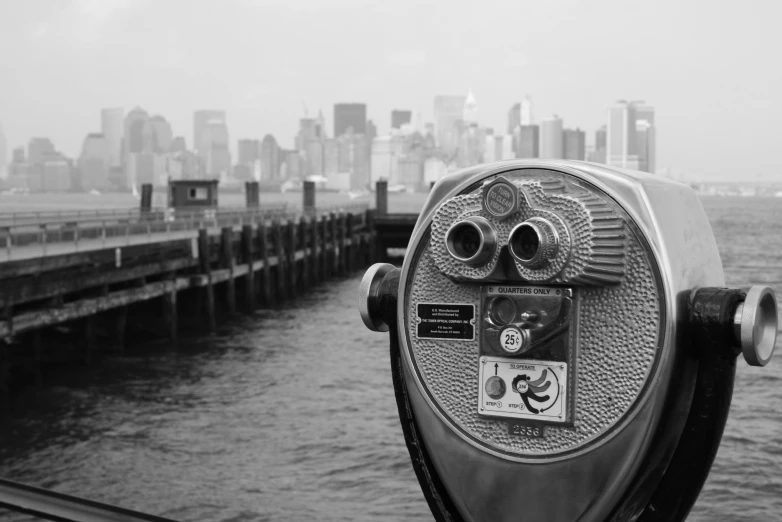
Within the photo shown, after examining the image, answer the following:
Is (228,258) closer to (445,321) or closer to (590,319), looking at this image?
(445,321)

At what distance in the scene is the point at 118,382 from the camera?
15.7 metres

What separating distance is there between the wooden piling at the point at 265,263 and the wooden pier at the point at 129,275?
37 mm

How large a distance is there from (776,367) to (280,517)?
11.0 metres

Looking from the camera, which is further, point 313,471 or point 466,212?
point 313,471

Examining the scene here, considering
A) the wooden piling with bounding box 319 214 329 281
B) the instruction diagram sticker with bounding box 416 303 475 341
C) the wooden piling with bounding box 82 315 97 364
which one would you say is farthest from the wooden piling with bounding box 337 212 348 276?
the instruction diagram sticker with bounding box 416 303 475 341

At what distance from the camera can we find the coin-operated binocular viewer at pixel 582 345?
189 centimetres

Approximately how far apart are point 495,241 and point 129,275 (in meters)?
16.1

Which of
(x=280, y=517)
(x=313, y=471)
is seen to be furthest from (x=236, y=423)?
(x=280, y=517)

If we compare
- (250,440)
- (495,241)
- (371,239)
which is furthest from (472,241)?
(371,239)

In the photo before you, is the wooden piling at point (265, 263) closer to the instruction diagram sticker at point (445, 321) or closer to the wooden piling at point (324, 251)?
the wooden piling at point (324, 251)

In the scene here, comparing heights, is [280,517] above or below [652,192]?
below

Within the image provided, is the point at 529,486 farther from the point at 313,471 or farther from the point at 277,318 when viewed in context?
the point at 277,318

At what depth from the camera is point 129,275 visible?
1741cm

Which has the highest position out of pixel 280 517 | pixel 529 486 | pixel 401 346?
Result: pixel 401 346
